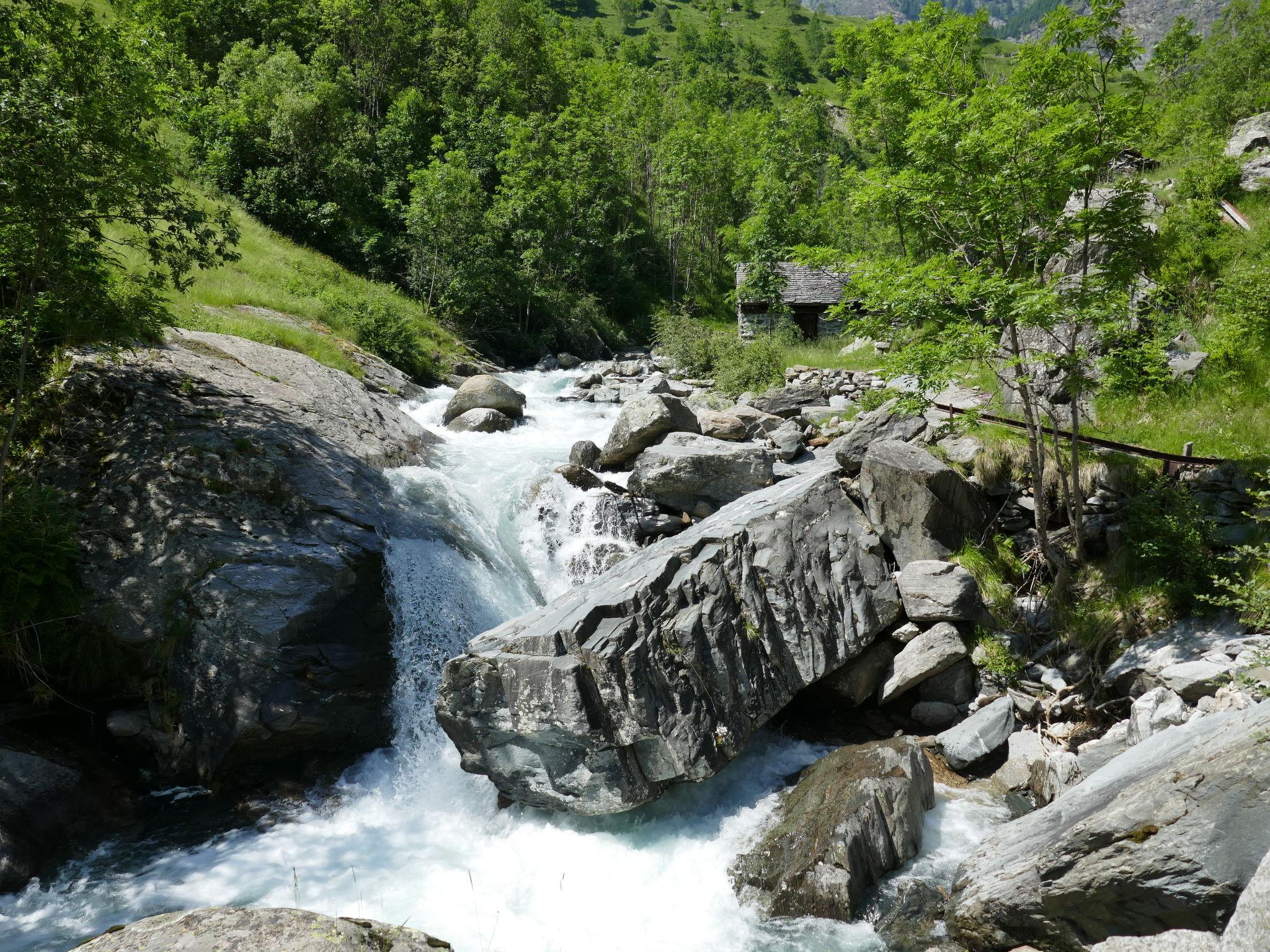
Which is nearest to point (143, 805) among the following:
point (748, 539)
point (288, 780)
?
point (288, 780)

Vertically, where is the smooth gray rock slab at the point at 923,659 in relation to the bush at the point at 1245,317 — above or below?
below

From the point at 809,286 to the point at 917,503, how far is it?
71.8ft

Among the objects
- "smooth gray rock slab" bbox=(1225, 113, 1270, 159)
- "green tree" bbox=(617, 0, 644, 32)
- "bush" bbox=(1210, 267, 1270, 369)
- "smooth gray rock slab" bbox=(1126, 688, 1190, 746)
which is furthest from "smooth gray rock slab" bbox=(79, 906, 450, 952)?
"green tree" bbox=(617, 0, 644, 32)

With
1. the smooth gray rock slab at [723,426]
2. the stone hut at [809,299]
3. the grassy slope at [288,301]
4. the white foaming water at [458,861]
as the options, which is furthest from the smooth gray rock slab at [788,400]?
the grassy slope at [288,301]

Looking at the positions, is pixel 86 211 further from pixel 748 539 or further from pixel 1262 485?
pixel 1262 485

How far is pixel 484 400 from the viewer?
2067 cm

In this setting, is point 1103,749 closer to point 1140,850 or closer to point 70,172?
point 1140,850

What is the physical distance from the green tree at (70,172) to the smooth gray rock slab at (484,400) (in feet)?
31.5

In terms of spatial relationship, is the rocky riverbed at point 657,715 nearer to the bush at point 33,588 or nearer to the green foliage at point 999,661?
the green foliage at point 999,661

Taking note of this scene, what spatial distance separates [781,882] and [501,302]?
30267 mm

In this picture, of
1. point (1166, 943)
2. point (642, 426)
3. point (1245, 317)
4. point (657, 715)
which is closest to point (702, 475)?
point (642, 426)

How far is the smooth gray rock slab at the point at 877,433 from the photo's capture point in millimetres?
13898

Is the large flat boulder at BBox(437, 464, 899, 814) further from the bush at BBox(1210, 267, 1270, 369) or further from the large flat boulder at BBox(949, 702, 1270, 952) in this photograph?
the bush at BBox(1210, 267, 1270, 369)

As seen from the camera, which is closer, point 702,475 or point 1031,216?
point 1031,216
